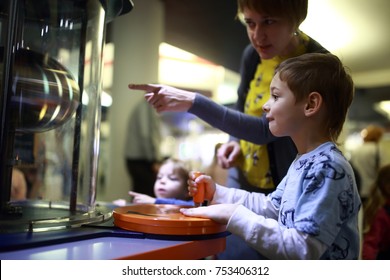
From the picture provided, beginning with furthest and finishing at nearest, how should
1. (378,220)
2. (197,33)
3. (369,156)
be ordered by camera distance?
(369,156) < (197,33) < (378,220)

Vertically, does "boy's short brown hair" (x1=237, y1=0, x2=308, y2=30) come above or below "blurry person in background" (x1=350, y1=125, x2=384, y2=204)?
above

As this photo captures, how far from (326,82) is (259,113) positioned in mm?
195

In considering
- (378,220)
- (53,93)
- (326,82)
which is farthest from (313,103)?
(378,220)

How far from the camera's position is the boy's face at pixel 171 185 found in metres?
1.06

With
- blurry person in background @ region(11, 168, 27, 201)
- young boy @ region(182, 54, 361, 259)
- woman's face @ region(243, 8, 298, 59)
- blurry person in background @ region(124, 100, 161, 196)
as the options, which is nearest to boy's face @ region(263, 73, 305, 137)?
young boy @ region(182, 54, 361, 259)

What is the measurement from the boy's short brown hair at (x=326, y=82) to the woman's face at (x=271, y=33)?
0.09 meters

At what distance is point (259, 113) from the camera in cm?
70

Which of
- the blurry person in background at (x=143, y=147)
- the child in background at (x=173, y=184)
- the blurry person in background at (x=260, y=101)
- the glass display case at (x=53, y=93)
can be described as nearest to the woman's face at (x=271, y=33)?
the blurry person in background at (x=260, y=101)

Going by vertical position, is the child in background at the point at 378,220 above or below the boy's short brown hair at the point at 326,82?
below

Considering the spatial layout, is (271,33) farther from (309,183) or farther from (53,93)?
(53,93)

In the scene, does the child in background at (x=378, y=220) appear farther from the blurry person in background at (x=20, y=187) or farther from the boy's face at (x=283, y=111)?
the blurry person in background at (x=20, y=187)

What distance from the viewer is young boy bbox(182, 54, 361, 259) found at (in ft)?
1.49

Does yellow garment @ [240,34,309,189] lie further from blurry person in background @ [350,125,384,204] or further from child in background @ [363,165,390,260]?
blurry person in background @ [350,125,384,204]
